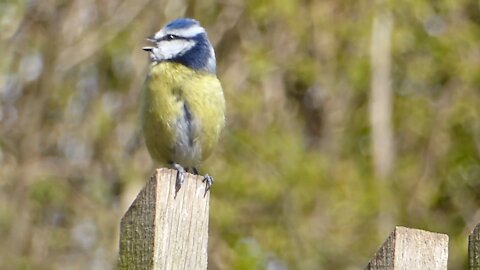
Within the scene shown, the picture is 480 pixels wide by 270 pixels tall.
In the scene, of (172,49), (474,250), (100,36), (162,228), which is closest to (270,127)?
(100,36)

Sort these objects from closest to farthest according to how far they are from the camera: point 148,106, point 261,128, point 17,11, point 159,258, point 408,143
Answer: point 159,258, point 148,106, point 17,11, point 261,128, point 408,143

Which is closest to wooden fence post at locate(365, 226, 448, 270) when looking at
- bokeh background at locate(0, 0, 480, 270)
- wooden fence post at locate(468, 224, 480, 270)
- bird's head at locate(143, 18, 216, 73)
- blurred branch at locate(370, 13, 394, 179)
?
wooden fence post at locate(468, 224, 480, 270)

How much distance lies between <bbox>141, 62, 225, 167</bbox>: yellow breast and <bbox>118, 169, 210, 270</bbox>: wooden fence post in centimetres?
151

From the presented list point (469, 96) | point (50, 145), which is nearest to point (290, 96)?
point (469, 96)

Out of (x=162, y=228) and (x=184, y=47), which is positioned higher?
(x=184, y=47)

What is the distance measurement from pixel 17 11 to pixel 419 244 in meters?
3.75

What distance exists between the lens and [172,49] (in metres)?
3.62

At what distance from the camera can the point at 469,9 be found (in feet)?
20.2

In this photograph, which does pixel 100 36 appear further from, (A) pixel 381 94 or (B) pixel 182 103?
(B) pixel 182 103

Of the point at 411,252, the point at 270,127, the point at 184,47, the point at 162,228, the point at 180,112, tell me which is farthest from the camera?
the point at 270,127

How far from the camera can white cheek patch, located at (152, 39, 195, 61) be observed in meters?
3.57

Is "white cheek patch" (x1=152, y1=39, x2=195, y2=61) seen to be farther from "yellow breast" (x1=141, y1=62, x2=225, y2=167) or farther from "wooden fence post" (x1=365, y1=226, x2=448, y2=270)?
"wooden fence post" (x1=365, y1=226, x2=448, y2=270)

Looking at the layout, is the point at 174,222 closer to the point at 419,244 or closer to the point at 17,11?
the point at 419,244

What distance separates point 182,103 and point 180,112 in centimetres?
4
